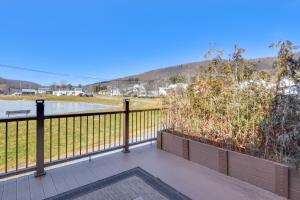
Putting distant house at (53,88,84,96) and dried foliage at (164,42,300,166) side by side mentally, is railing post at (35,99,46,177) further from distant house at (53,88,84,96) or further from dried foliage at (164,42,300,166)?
distant house at (53,88,84,96)

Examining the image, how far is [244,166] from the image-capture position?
8.02 ft

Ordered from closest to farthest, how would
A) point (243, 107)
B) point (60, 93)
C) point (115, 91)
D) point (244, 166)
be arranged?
1. point (244, 166)
2. point (243, 107)
3. point (115, 91)
4. point (60, 93)

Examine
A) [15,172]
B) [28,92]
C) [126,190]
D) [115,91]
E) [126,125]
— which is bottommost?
[126,190]

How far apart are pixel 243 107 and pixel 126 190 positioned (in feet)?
6.71

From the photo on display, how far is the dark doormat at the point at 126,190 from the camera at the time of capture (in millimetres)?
2086

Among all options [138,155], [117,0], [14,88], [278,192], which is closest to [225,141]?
[278,192]

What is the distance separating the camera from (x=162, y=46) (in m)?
10.8

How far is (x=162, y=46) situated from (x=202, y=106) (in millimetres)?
8045

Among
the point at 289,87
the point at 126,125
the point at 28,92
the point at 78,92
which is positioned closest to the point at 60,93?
the point at 78,92

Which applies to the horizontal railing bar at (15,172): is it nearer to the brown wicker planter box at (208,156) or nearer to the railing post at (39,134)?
the railing post at (39,134)

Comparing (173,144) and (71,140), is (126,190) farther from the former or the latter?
(71,140)

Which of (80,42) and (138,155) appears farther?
(80,42)

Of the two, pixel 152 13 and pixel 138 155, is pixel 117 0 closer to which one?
pixel 152 13

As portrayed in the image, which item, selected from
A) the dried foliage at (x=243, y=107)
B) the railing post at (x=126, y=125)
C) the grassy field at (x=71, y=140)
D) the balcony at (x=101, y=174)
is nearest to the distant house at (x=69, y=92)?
the grassy field at (x=71, y=140)
